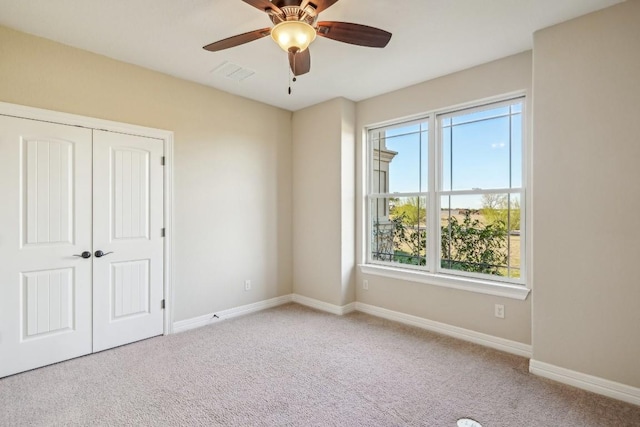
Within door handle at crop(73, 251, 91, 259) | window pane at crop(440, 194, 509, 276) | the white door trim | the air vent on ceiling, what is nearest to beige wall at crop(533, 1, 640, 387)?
window pane at crop(440, 194, 509, 276)

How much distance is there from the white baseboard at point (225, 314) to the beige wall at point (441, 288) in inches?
44.9

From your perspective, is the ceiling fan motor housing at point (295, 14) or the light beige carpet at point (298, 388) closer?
the ceiling fan motor housing at point (295, 14)

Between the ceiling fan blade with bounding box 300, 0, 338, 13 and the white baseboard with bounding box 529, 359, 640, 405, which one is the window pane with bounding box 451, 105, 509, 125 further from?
the white baseboard with bounding box 529, 359, 640, 405

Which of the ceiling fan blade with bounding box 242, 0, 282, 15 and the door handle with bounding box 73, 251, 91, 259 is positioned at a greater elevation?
the ceiling fan blade with bounding box 242, 0, 282, 15

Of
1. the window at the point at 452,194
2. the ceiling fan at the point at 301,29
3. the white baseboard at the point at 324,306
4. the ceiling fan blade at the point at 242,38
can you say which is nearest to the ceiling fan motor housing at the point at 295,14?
the ceiling fan at the point at 301,29

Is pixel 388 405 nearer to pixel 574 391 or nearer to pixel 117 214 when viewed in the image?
pixel 574 391

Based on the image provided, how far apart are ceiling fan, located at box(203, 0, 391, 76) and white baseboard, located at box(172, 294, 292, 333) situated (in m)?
2.86

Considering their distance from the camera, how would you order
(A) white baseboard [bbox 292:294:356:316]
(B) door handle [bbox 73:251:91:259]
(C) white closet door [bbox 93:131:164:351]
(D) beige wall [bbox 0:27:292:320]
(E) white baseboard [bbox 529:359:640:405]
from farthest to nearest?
(A) white baseboard [bbox 292:294:356:316] < (C) white closet door [bbox 93:131:164:351] < (B) door handle [bbox 73:251:91:259] < (D) beige wall [bbox 0:27:292:320] < (E) white baseboard [bbox 529:359:640:405]

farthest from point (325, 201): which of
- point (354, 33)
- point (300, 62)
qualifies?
point (354, 33)

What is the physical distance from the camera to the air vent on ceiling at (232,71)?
323 cm

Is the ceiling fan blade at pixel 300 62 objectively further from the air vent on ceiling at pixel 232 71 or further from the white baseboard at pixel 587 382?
the white baseboard at pixel 587 382

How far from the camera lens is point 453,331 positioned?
11.1 ft

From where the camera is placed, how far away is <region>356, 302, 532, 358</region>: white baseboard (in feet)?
9.69

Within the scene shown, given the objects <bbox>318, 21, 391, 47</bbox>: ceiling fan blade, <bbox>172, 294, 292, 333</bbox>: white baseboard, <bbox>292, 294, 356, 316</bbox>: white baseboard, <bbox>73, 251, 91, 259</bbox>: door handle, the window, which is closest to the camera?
<bbox>318, 21, 391, 47</bbox>: ceiling fan blade
